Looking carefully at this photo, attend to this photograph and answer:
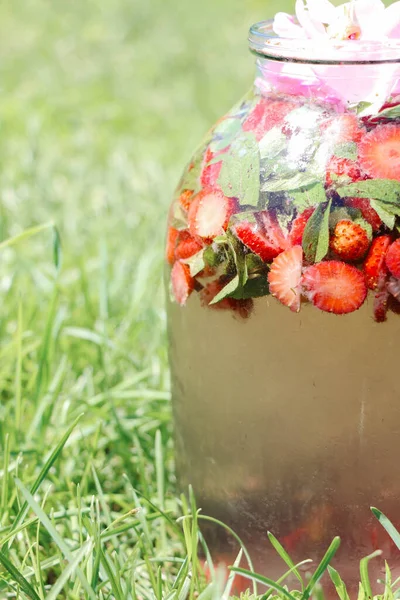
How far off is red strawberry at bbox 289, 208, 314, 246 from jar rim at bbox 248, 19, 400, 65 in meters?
0.13

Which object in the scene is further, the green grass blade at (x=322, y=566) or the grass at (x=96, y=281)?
the grass at (x=96, y=281)

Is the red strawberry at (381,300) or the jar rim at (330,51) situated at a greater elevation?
the jar rim at (330,51)

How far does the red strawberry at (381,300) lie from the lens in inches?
29.2

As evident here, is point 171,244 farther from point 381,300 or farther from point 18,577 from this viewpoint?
point 18,577

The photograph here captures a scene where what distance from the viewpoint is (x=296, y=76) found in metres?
0.79

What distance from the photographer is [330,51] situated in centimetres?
75

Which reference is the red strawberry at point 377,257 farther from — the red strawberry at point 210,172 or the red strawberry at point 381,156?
the red strawberry at point 210,172

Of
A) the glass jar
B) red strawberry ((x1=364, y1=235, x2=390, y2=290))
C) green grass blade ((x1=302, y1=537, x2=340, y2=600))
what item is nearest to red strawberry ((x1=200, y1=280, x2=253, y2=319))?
the glass jar

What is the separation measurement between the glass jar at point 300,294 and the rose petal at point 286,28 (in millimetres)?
20

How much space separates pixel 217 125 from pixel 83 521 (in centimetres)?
41

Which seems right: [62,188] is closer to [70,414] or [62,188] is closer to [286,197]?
[70,414]

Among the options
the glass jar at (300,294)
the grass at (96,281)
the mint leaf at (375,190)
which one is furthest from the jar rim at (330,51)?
the grass at (96,281)

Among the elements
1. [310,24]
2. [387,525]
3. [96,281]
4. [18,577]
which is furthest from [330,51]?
[96,281]

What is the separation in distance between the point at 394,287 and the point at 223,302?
157 millimetres
